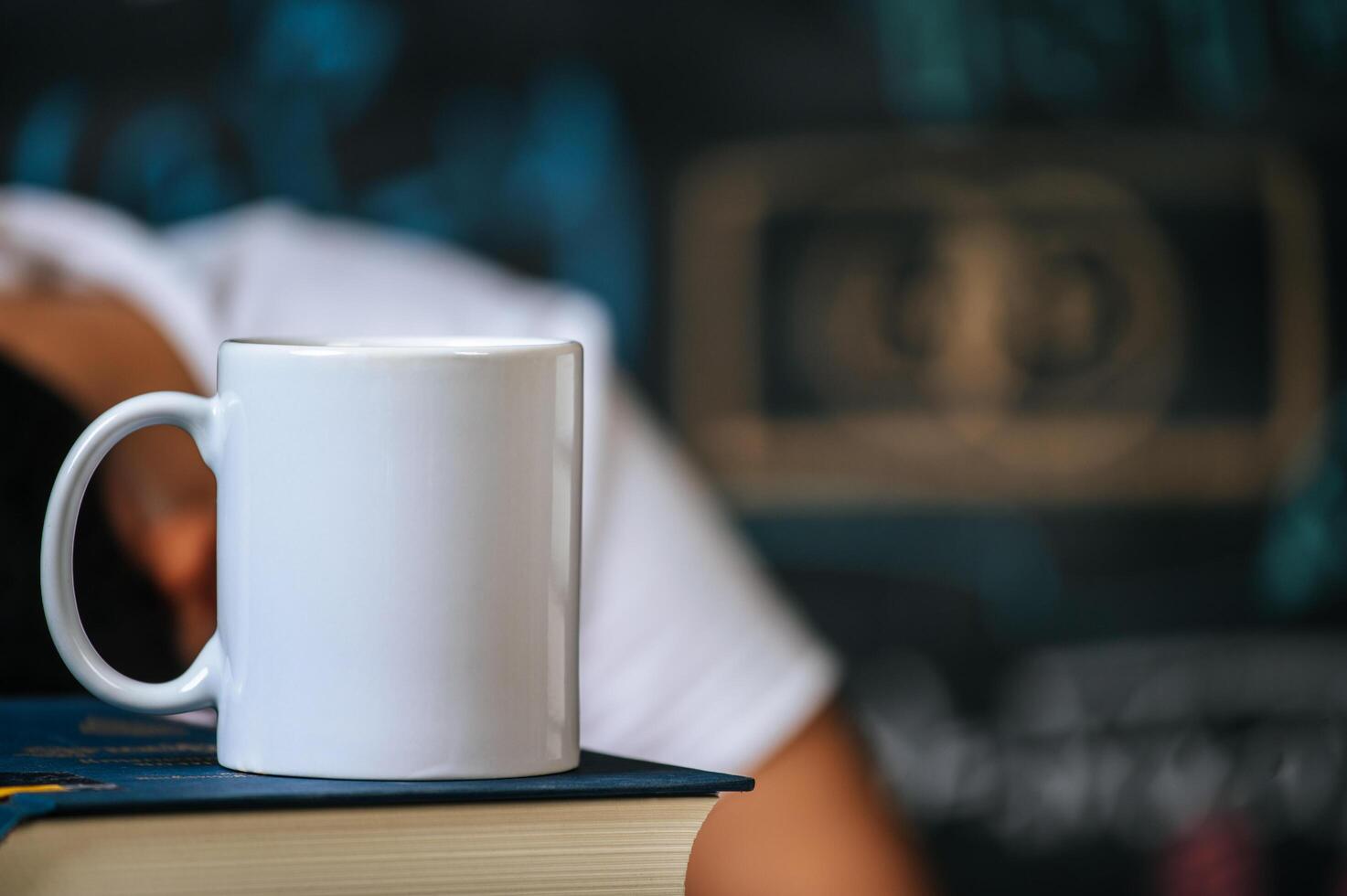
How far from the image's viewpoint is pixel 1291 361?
Answer: 1019mm

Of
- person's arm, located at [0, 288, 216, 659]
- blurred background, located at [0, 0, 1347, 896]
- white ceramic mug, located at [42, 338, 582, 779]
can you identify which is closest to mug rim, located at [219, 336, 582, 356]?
white ceramic mug, located at [42, 338, 582, 779]

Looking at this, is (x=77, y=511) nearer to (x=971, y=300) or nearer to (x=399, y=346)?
(x=399, y=346)

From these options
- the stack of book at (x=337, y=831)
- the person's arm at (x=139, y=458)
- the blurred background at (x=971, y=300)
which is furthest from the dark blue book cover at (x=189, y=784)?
the blurred background at (x=971, y=300)

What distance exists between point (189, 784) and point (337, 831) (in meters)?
0.03

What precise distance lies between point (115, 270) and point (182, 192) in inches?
10.8

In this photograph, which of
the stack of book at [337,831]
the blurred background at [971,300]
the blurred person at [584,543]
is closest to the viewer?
the stack of book at [337,831]

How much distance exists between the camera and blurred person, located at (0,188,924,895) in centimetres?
54

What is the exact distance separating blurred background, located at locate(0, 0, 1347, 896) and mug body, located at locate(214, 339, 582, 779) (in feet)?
2.21

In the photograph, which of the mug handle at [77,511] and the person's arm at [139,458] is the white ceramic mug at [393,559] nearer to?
the mug handle at [77,511]

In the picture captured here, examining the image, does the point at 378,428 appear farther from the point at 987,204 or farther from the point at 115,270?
the point at 987,204

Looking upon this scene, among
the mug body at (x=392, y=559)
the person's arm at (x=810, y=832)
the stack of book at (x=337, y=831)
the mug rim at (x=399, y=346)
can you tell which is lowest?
the person's arm at (x=810, y=832)

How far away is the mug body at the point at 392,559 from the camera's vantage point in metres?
0.28

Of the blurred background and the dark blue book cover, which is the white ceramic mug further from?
the blurred background

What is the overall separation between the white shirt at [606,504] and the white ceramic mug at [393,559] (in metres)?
0.33
